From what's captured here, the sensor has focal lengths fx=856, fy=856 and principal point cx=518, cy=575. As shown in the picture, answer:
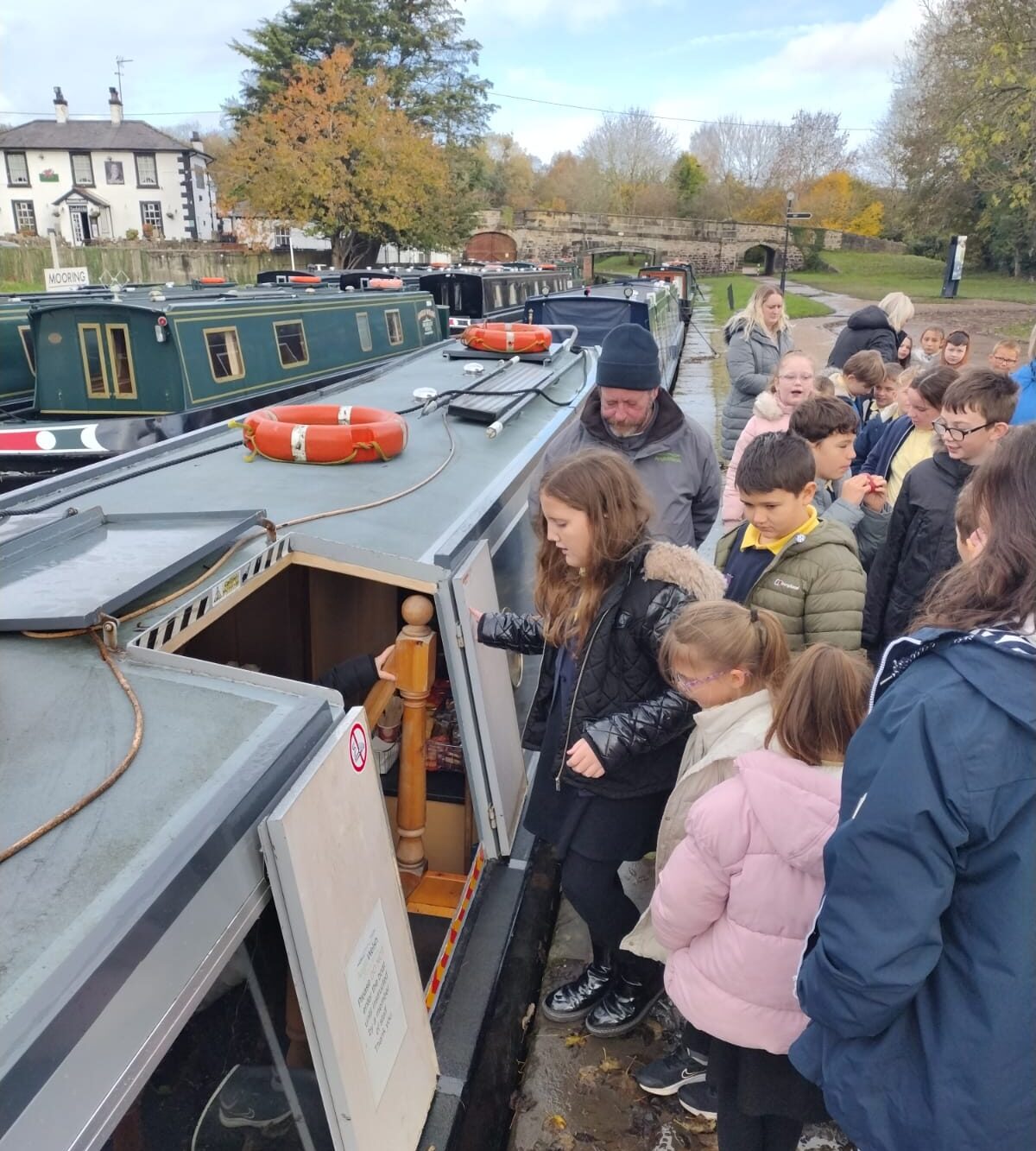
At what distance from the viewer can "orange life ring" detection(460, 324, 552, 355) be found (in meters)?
7.09

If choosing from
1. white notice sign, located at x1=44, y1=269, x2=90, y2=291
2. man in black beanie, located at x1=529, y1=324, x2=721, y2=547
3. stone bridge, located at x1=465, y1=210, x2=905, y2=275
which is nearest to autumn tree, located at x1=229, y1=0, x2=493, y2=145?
stone bridge, located at x1=465, y1=210, x2=905, y2=275

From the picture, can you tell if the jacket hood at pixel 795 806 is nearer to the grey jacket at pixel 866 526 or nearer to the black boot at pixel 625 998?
the black boot at pixel 625 998

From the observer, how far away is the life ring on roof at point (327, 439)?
150 inches

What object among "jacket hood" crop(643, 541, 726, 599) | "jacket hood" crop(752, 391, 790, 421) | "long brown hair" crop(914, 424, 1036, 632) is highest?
"long brown hair" crop(914, 424, 1036, 632)

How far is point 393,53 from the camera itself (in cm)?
3759

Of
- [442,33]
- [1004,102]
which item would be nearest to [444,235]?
[442,33]

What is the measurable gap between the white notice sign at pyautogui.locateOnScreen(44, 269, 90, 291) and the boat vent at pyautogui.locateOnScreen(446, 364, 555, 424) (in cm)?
1061

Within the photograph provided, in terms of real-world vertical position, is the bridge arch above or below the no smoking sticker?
above

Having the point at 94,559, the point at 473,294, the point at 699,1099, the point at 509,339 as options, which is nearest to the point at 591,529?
the point at 94,559

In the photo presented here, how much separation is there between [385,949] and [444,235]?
3670cm

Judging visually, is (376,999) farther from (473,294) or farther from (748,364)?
(473,294)

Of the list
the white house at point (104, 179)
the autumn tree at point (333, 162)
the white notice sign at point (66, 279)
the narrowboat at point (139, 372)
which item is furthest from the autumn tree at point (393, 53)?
the narrowboat at point (139, 372)

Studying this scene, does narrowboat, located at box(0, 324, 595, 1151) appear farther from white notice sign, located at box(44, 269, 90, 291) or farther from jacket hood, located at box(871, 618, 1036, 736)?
white notice sign, located at box(44, 269, 90, 291)

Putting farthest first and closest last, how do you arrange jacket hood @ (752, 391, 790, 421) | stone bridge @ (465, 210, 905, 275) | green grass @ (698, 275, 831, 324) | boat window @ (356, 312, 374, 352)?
stone bridge @ (465, 210, 905, 275) < green grass @ (698, 275, 831, 324) < boat window @ (356, 312, 374, 352) < jacket hood @ (752, 391, 790, 421)
